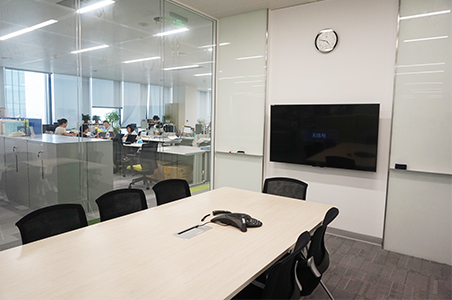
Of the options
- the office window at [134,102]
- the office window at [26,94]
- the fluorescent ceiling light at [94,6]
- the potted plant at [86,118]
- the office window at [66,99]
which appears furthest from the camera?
the office window at [134,102]

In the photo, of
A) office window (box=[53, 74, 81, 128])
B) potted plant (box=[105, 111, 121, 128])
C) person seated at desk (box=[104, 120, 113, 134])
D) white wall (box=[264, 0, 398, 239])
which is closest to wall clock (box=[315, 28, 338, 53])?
white wall (box=[264, 0, 398, 239])

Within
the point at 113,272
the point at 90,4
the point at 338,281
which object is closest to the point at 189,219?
the point at 113,272

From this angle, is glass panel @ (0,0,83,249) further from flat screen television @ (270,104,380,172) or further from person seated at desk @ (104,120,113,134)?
flat screen television @ (270,104,380,172)

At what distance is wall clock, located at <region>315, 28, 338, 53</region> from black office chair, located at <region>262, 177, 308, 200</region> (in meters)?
2.30

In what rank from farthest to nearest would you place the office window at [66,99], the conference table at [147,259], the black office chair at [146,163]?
the black office chair at [146,163] → the office window at [66,99] → the conference table at [147,259]

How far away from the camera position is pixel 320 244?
2395 mm

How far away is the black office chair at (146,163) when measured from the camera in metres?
4.73

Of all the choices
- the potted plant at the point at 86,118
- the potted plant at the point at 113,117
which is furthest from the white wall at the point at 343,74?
the potted plant at the point at 86,118

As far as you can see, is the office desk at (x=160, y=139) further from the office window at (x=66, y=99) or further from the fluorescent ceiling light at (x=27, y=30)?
the fluorescent ceiling light at (x=27, y=30)

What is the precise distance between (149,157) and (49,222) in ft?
8.84

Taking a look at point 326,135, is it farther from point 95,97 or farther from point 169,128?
point 95,97

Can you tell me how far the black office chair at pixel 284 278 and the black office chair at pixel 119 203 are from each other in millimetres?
1605

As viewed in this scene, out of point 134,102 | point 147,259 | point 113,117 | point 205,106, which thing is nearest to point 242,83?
point 205,106

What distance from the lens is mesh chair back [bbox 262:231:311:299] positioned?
1604 millimetres
